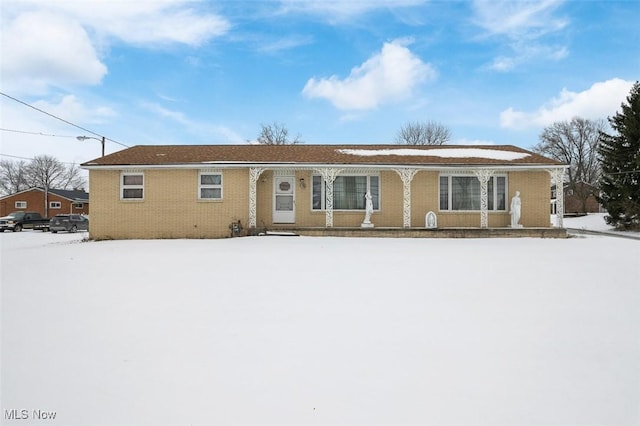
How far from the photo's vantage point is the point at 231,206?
49.3 feet

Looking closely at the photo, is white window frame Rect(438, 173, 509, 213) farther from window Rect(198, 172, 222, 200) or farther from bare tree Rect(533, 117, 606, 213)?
bare tree Rect(533, 117, 606, 213)

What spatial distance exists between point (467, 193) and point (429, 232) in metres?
2.88

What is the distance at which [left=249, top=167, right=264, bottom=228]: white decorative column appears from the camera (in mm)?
14828

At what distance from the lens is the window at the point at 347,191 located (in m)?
15.6

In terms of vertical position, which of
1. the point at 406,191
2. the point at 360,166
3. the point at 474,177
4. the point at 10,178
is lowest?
the point at 406,191

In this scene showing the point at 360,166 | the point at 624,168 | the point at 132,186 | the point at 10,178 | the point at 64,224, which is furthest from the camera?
the point at 10,178

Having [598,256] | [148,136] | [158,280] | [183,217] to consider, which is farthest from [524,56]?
[148,136]

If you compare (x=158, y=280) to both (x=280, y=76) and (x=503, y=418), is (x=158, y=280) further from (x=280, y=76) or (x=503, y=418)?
(x=280, y=76)

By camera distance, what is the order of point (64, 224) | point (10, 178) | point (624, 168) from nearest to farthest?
point (624, 168)
point (64, 224)
point (10, 178)

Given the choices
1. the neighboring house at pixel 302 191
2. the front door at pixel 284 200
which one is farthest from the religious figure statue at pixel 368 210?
the front door at pixel 284 200

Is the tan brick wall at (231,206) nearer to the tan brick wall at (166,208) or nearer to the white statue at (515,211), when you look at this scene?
the tan brick wall at (166,208)

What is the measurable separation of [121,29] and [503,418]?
16136 mm

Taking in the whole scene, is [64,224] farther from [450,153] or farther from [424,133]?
[424,133]

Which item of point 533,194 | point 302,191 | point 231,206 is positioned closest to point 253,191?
point 231,206
